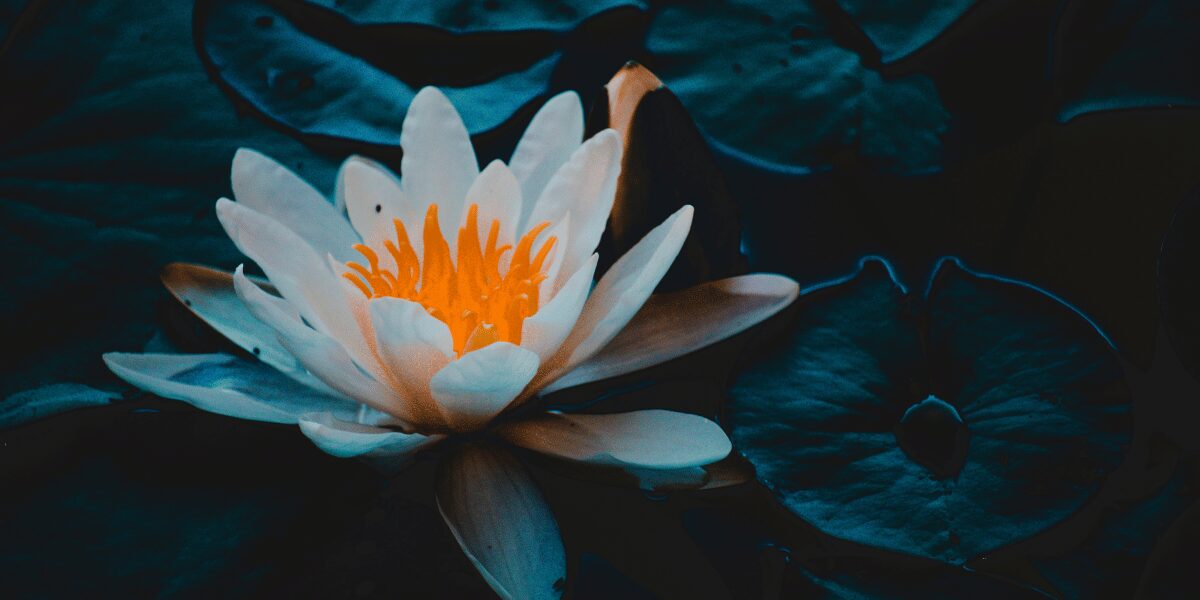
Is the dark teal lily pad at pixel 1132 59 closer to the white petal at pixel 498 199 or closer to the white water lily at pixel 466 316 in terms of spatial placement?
the white water lily at pixel 466 316

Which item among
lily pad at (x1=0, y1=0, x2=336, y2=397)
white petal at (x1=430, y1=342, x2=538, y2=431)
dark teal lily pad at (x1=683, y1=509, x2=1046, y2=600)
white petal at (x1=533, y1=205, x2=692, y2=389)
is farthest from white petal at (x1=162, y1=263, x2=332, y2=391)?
dark teal lily pad at (x1=683, y1=509, x2=1046, y2=600)

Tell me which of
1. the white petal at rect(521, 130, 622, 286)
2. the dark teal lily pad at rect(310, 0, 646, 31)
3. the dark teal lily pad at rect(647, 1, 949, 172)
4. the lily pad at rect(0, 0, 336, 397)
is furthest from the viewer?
the dark teal lily pad at rect(310, 0, 646, 31)

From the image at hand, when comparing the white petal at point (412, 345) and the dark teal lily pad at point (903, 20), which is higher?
the dark teal lily pad at point (903, 20)

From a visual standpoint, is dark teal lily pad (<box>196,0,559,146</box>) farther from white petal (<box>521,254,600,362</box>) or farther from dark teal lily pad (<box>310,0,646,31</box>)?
white petal (<box>521,254,600,362</box>)

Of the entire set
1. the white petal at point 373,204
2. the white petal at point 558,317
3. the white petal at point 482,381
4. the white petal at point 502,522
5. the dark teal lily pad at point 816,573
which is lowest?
the dark teal lily pad at point 816,573

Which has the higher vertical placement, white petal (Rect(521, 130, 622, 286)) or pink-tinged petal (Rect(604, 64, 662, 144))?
pink-tinged petal (Rect(604, 64, 662, 144))

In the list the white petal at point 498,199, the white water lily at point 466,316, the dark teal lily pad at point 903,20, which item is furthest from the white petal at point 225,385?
the dark teal lily pad at point 903,20
